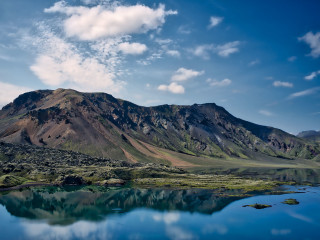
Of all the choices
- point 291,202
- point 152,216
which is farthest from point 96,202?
point 291,202

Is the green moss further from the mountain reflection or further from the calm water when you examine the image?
the calm water

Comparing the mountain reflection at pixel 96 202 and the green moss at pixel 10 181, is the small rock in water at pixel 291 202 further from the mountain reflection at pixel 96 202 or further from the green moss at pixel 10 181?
the green moss at pixel 10 181

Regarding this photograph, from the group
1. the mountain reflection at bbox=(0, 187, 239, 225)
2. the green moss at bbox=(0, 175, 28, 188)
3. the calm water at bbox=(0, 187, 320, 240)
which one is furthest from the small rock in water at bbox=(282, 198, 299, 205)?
the green moss at bbox=(0, 175, 28, 188)

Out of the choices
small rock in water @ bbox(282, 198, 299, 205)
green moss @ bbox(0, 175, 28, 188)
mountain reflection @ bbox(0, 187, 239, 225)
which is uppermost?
green moss @ bbox(0, 175, 28, 188)

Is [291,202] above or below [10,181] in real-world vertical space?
below

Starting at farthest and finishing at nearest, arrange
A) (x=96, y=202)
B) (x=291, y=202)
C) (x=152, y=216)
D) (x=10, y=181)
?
(x=10, y=181), (x=96, y=202), (x=291, y=202), (x=152, y=216)

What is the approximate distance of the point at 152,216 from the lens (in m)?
113

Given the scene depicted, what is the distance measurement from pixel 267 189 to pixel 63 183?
484ft

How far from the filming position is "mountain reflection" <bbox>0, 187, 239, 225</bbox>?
116m

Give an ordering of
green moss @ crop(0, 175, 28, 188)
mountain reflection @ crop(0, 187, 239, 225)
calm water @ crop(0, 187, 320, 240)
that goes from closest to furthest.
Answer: calm water @ crop(0, 187, 320, 240) → mountain reflection @ crop(0, 187, 239, 225) → green moss @ crop(0, 175, 28, 188)

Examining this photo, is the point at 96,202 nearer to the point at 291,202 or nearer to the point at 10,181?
the point at 10,181

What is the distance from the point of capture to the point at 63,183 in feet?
631

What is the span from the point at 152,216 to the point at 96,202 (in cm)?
4266

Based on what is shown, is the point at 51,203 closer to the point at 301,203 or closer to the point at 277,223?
the point at 277,223
